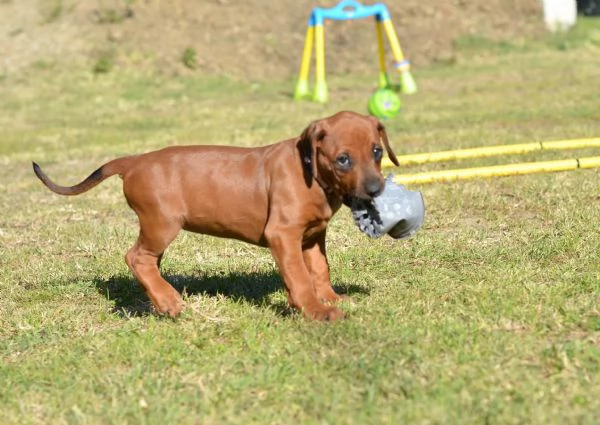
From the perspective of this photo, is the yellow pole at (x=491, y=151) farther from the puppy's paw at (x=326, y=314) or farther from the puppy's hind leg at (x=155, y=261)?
the puppy's paw at (x=326, y=314)

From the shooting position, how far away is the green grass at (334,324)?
3.69m

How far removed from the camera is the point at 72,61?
21.0 m

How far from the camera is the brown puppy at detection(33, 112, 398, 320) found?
460 centimetres

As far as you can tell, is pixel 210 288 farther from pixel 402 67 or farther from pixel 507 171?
pixel 402 67

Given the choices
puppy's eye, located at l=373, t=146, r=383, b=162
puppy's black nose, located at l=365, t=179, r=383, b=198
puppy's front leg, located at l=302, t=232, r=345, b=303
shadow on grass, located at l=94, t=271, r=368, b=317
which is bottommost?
shadow on grass, located at l=94, t=271, r=368, b=317

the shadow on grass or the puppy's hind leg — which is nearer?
the puppy's hind leg

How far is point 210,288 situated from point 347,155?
152cm

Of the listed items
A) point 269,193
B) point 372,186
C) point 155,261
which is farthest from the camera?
point 155,261

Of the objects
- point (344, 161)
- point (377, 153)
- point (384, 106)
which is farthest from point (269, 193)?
point (384, 106)

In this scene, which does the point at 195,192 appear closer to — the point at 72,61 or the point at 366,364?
the point at 366,364

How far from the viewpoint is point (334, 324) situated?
14.8 ft

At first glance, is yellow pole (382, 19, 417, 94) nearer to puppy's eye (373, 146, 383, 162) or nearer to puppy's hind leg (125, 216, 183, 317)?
puppy's hind leg (125, 216, 183, 317)

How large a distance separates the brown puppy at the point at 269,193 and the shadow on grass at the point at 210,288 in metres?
0.30

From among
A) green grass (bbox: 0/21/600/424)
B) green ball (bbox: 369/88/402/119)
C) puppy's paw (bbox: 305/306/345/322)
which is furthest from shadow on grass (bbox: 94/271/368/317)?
green ball (bbox: 369/88/402/119)
